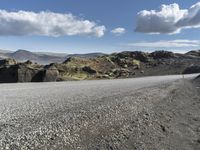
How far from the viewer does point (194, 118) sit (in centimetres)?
1831

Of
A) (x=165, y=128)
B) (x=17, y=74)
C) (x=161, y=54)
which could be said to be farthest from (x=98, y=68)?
(x=165, y=128)

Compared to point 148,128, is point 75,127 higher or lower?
higher

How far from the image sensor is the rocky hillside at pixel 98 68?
4695 cm

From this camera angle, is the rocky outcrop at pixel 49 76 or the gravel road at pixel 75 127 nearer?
the gravel road at pixel 75 127

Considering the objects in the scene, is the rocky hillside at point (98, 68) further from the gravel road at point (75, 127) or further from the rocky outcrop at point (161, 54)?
the gravel road at point (75, 127)

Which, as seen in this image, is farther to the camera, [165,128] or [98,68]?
[98,68]

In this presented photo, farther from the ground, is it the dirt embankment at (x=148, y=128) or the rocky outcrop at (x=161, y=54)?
the dirt embankment at (x=148, y=128)

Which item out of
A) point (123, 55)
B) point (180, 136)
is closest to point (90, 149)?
point (180, 136)

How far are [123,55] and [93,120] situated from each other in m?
108

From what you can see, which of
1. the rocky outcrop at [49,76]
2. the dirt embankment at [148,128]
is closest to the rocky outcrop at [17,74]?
the rocky outcrop at [49,76]

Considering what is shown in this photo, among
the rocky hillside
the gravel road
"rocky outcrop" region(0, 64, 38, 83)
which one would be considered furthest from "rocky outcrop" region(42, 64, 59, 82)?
the gravel road

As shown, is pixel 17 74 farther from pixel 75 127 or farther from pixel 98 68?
pixel 98 68

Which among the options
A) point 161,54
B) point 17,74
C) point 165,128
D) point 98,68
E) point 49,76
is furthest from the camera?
point 161,54

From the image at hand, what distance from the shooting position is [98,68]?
92000 mm
